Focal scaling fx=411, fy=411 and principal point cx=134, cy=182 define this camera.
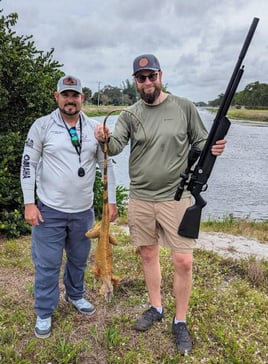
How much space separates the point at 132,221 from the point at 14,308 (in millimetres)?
1508

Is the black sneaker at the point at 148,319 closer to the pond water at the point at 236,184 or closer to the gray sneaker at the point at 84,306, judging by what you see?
the gray sneaker at the point at 84,306

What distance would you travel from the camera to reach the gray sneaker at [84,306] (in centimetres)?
388

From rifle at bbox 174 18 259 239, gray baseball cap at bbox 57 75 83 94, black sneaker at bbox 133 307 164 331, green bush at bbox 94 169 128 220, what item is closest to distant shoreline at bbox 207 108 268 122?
green bush at bbox 94 169 128 220

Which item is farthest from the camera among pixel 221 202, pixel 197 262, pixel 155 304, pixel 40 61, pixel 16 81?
pixel 221 202

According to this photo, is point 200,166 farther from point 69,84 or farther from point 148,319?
point 148,319

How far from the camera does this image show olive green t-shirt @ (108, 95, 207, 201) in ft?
10.6

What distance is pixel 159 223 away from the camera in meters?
3.41

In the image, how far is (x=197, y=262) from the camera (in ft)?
17.1

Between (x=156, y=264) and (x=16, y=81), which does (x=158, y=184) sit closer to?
(x=156, y=264)

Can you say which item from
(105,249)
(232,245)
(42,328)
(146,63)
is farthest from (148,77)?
(232,245)

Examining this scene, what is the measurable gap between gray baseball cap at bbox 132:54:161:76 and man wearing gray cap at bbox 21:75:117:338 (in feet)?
1.58

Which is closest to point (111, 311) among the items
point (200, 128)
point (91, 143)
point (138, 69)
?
point (91, 143)

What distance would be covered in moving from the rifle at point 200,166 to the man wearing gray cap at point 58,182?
2.06 feet

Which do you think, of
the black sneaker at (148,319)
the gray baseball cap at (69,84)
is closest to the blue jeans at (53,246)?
the black sneaker at (148,319)
